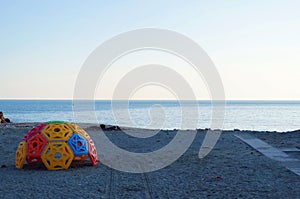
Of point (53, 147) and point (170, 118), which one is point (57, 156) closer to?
point (53, 147)

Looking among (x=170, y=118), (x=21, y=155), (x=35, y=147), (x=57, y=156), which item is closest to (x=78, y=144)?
(x=57, y=156)

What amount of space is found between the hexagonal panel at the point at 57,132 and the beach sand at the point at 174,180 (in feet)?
2.70

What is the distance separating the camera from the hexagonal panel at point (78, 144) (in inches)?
445

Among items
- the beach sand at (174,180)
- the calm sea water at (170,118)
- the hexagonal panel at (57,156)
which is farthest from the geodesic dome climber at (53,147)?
the calm sea water at (170,118)

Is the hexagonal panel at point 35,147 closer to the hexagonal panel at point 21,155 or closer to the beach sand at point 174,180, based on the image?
the hexagonal panel at point 21,155

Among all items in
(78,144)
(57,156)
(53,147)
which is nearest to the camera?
(53,147)

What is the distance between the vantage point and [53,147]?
11.1 m

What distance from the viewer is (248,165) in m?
11.9

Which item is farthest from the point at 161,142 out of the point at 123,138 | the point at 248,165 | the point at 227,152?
the point at 248,165

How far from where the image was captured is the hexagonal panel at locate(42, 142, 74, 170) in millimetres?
11094

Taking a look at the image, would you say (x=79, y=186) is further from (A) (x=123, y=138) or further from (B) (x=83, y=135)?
(A) (x=123, y=138)

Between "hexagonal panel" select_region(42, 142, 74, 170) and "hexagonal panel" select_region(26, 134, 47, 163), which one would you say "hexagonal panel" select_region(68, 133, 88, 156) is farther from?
"hexagonal panel" select_region(26, 134, 47, 163)

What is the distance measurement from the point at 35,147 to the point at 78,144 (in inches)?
41.6

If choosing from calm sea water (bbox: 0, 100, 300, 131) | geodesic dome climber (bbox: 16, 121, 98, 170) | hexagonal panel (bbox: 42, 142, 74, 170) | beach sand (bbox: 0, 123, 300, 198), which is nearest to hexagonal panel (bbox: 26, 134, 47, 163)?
geodesic dome climber (bbox: 16, 121, 98, 170)
